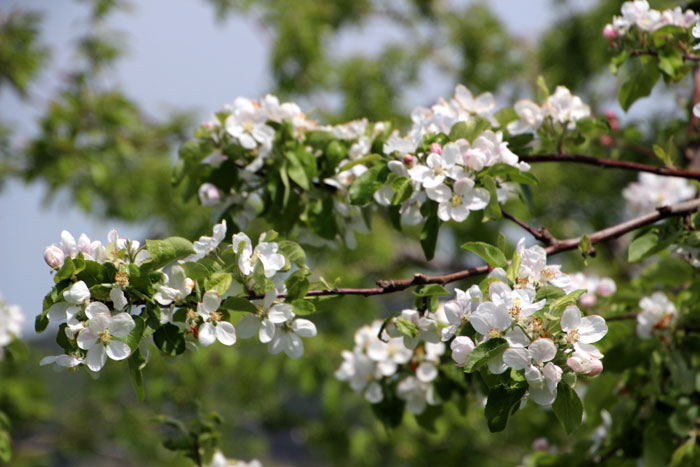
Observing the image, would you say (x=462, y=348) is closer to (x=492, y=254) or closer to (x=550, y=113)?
(x=492, y=254)

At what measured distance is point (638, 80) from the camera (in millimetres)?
1725

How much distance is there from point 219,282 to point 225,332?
0.09 m

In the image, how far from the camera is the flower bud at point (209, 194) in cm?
174

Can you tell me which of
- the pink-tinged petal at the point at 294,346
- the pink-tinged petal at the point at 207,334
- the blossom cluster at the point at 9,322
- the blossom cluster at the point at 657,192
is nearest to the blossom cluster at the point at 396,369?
the pink-tinged petal at the point at 294,346

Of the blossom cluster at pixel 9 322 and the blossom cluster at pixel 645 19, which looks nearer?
the blossom cluster at pixel 645 19

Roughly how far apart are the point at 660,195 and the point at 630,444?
119cm

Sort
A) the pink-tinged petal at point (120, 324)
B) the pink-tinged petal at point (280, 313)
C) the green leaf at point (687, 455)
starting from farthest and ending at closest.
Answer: the green leaf at point (687, 455)
the pink-tinged petal at point (280, 313)
the pink-tinged petal at point (120, 324)

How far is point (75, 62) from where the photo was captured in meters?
5.46

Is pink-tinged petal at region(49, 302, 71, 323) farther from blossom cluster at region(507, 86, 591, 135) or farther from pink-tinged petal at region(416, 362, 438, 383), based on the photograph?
blossom cluster at region(507, 86, 591, 135)

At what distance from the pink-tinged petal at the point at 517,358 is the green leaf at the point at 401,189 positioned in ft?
1.52

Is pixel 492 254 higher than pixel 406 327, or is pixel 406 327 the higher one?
pixel 492 254

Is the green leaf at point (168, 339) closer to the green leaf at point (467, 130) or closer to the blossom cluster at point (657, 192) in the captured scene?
the green leaf at point (467, 130)

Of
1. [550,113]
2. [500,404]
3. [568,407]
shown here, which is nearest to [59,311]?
[500,404]

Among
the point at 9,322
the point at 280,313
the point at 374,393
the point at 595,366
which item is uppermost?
the point at 595,366
